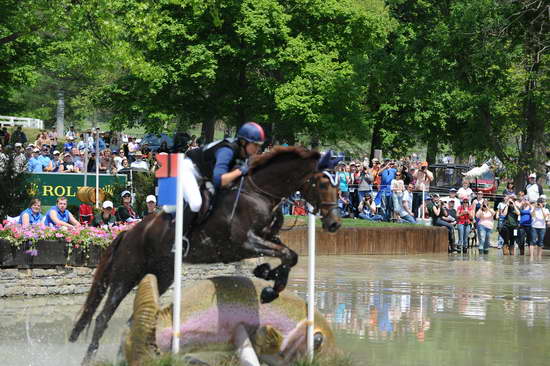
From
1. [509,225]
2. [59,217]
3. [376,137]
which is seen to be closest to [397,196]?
[509,225]

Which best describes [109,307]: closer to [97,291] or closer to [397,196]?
[97,291]

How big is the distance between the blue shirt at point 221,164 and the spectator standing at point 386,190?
20.1 metres

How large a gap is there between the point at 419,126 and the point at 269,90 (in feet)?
35.7

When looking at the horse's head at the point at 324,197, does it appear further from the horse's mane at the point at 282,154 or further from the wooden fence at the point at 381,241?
the wooden fence at the point at 381,241

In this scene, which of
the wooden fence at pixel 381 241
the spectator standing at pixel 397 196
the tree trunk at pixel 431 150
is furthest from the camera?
the tree trunk at pixel 431 150

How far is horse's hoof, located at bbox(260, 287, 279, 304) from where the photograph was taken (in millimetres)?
9922

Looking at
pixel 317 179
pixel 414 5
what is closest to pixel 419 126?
pixel 414 5

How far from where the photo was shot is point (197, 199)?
35.0 feet

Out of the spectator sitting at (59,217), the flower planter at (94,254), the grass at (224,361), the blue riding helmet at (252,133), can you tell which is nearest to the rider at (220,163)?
the blue riding helmet at (252,133)

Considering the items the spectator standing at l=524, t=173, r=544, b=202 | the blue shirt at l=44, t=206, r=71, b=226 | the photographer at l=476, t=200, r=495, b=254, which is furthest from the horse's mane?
the spectator standing at l=524, t=173, r=544, b=202

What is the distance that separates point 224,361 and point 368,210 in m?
21.9

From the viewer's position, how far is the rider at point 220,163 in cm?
1070

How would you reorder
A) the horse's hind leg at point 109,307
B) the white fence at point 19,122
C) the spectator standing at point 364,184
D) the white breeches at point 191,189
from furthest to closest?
the white fence at point 19,122
the spectator standing at point 364,184
the horse's hind leg at point 109,307
the white breeches at point 191,189

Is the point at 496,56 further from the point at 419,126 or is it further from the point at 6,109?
the point at 6,109
